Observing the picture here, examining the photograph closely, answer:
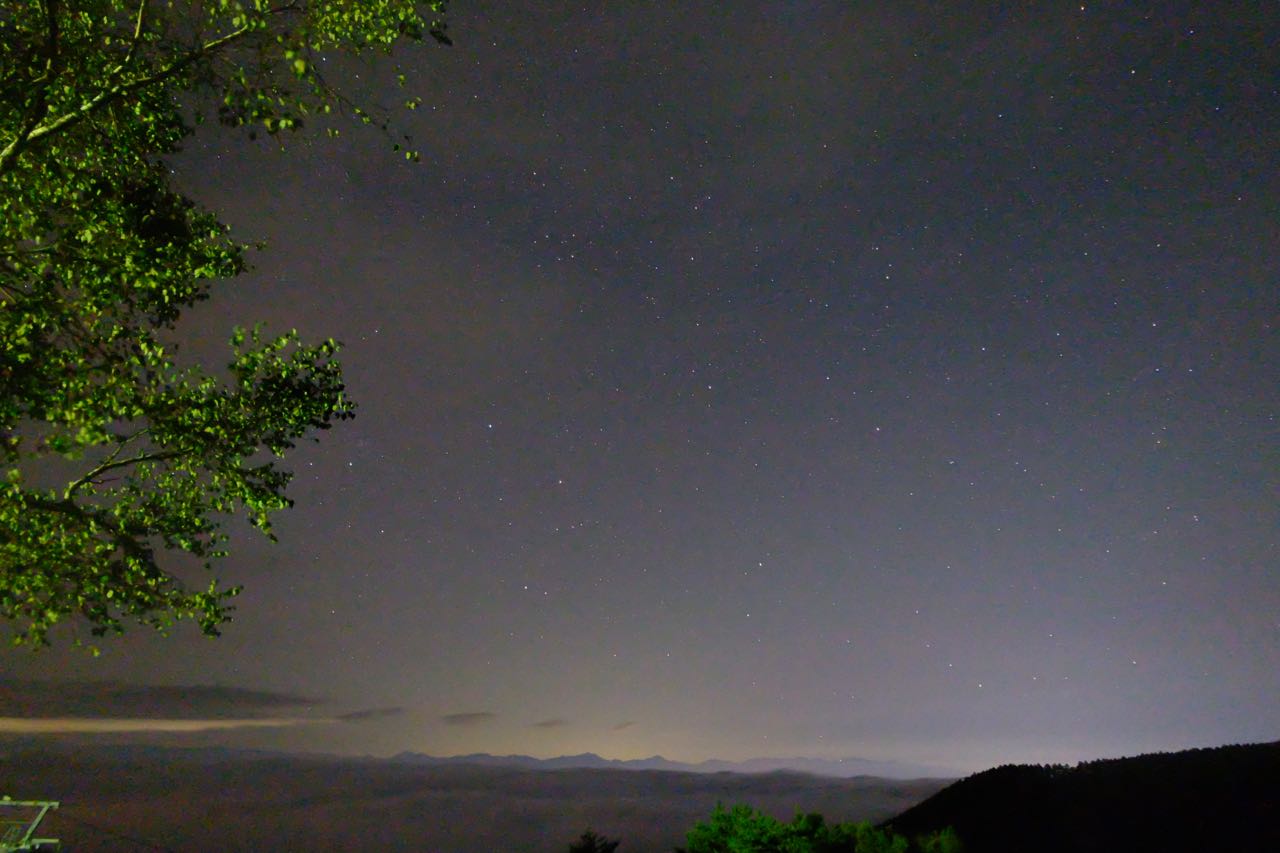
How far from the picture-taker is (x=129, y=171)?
11445 mm

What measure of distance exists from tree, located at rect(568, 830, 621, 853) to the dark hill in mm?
10202

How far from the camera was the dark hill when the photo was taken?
1380cm

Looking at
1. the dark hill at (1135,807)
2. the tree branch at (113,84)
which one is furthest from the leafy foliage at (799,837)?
the tree branch at (113,84)

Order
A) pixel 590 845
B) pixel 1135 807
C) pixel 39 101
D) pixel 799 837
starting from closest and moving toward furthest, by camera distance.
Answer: pixel 39 101 < pixel 799 837 < pixel 1135 807 < pixel 590 845

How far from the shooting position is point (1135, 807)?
15.2m

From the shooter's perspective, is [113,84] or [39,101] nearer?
[39,101]

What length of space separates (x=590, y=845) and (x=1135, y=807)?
16.3m

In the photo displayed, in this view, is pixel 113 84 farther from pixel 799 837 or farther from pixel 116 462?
pixel 799 837

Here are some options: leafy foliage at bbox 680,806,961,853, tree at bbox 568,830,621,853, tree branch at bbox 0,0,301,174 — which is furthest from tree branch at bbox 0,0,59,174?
tree at bbox 568,830,621,853

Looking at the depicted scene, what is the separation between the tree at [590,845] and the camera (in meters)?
25.0

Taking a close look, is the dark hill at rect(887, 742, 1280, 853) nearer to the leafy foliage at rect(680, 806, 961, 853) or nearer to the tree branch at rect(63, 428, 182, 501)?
the leafy foliage at rect(680, 806, 961, 853)

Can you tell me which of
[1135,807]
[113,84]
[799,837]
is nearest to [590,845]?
[799,837]

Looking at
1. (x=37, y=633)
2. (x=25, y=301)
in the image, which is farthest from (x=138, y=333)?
(x=37, y=633)

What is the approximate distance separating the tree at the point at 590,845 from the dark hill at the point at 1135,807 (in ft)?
33.5
